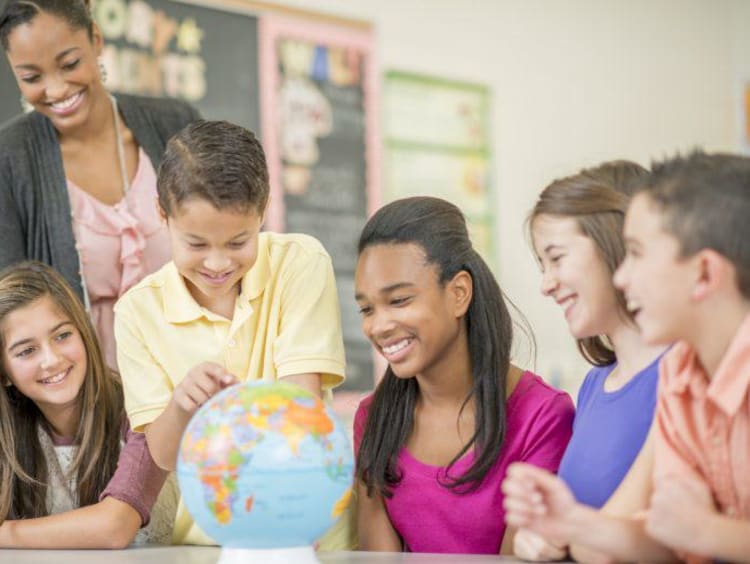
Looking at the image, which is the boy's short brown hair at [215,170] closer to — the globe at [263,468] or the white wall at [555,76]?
the globe at [263,468]

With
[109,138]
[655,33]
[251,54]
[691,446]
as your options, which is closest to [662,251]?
[691,446]

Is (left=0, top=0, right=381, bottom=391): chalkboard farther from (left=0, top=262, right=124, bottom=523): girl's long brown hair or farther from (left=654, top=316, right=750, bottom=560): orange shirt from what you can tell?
(left=654, top=316, right=750, bottom=560): orange shirt

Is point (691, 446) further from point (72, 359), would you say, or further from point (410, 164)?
point (410, 164)

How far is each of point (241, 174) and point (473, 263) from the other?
0.47 meters

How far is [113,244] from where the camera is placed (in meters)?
2.58

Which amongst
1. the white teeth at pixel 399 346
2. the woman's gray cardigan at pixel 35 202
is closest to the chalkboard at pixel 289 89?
the woman's gray cardigan at pixel 35 202

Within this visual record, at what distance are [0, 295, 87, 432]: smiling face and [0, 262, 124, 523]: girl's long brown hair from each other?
Answer: 14mm

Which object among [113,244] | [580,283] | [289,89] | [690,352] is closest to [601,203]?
[580,283]

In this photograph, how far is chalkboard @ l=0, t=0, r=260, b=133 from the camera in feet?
12.8

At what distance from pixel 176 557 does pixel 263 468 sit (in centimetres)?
53

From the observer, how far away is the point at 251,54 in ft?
14.0

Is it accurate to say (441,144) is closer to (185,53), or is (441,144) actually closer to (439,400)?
(185,53)

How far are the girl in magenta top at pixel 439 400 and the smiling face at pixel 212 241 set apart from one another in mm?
230

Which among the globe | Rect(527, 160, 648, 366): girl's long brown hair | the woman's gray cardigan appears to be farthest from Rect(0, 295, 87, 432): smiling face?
Rect(527, 160, 648, 366): girl's long brown hair
